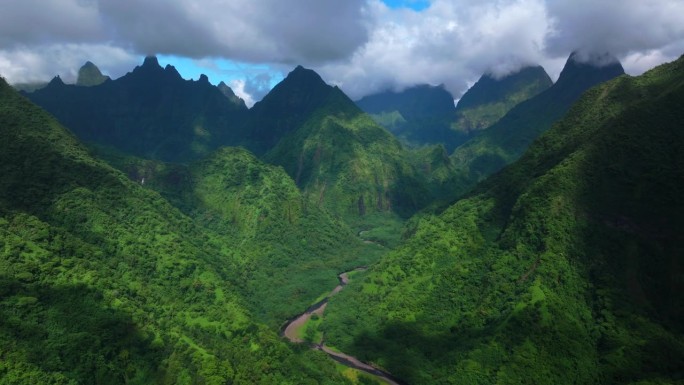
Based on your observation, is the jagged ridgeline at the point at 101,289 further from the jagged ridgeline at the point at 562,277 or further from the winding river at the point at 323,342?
the jagged ridgeline at the point at 562,277

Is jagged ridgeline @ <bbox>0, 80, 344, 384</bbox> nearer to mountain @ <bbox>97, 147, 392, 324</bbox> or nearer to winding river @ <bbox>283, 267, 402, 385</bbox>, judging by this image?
winding river @ <bbox>283, 267, 402, 385</bbox>

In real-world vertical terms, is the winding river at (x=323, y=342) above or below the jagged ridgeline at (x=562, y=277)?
below

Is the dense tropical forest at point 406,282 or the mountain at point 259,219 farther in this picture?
the mountain at point 259,219

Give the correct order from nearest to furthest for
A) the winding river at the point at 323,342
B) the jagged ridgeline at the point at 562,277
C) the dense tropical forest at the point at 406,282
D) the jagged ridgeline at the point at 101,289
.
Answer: the jagged ridgeline at the point at 101,289, the dense tropical forest at the point at 406,282, the jagged ridgeline at the point at 562,277, the winding river at the point at 323,342

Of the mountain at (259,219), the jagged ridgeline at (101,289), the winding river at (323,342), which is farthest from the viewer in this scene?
the mountain at (259,219)

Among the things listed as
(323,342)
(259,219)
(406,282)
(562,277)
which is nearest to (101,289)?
(323,342)

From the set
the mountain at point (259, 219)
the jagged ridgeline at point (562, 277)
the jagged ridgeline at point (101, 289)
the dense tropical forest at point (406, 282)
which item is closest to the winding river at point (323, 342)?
the dense tropical forest at point (406, 282)

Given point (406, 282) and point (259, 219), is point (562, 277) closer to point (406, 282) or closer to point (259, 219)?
point (406, 282)
